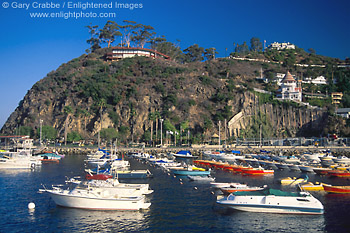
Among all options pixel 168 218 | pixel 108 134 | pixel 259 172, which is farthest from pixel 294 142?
pixel 168 218

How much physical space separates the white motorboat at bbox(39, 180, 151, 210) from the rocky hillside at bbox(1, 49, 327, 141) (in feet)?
299

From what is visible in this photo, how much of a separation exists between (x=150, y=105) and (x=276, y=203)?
11080 cm

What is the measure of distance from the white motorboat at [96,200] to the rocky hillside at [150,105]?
91208 millimetres

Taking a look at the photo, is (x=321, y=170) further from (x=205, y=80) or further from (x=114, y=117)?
(x=205, y=80)

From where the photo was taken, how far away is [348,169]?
221 ft

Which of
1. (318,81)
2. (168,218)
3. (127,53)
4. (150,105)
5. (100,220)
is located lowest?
(168,218)

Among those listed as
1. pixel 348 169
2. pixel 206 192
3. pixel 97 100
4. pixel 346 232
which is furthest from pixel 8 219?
pixel 97 100

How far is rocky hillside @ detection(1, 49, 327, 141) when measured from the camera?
136500mm

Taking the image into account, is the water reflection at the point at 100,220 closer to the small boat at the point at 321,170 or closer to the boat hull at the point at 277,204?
the boat hull at the point at 277,204

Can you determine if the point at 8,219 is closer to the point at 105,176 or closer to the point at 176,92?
the point at 105,176

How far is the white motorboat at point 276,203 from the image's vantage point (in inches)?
1414

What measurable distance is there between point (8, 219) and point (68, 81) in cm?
13277

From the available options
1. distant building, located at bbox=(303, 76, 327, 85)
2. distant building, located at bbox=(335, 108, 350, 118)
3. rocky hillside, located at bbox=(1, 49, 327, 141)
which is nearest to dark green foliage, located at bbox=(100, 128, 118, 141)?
rocky hillside, located at bbox=(1, 49, 327, 141)

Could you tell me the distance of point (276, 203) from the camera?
36219mm
